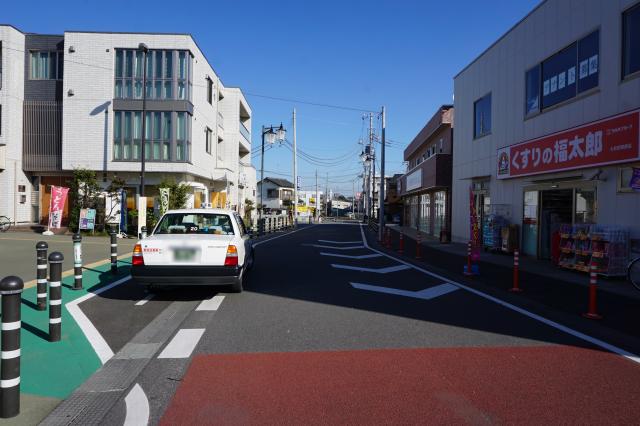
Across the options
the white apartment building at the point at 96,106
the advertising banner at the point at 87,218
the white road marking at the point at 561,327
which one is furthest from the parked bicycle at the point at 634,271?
the white apartment building at the point at 96,106

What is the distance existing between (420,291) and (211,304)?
4045 mm

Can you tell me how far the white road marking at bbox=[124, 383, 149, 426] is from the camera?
3.73 meters

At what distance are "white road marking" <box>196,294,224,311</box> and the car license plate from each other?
0.79 m

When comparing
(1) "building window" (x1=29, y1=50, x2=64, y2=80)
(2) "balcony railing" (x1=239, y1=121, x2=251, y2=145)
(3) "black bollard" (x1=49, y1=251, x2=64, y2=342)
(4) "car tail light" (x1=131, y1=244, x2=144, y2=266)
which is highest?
(1) "building window" (x1=29, y1=50, x2=64, y2=80)

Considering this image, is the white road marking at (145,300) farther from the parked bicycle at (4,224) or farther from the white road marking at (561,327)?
the parked bicycle at (4,224)

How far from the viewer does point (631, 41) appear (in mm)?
11180

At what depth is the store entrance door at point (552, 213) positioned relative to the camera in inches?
565

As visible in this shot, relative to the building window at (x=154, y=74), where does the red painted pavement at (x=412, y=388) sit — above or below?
below

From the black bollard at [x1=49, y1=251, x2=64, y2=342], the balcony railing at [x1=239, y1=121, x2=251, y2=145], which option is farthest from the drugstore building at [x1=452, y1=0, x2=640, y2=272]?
the balcony railing at [x1=239, y1=121, x2=251, y2=145]

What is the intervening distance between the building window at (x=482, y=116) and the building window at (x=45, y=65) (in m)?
22.9

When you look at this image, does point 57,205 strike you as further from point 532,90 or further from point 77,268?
point 532,90

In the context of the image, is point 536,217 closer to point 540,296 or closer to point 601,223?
point 601,223

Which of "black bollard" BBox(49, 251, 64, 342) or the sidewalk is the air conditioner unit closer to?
the sidewalk

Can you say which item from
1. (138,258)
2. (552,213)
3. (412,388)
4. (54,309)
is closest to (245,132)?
(552,213)
